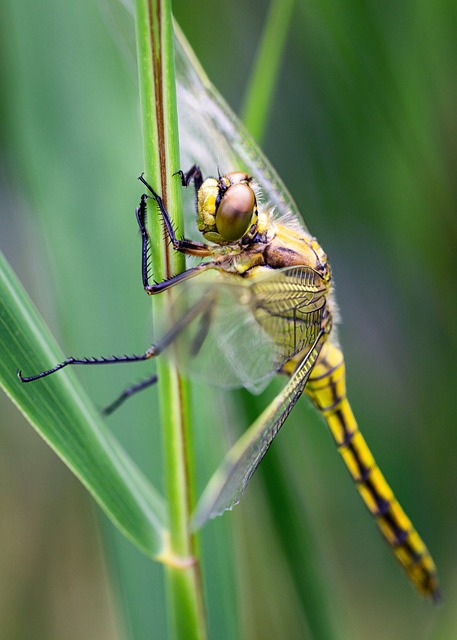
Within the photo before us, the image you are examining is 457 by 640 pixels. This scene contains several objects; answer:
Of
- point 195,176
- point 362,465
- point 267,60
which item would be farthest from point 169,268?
point 362,465

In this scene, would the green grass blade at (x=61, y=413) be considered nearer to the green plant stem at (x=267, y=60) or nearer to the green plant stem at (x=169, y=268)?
the green plant stem at (x=169, y=268)

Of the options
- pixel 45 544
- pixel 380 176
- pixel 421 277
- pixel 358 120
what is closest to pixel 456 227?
pixel 421 277

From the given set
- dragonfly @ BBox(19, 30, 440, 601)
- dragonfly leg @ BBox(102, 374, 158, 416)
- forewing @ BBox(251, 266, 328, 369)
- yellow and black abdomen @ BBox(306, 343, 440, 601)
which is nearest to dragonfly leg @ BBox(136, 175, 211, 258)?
dragonfly @ BBox(19, 30, 440, 601)

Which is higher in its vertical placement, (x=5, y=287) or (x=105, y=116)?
(x=105, y=116)

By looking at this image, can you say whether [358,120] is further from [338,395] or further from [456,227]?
[338,395]

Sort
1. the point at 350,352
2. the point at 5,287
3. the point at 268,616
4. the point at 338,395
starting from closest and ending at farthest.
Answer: the point at 5,287
the point at 338,395
the point at 350,352
the point at 268,616
